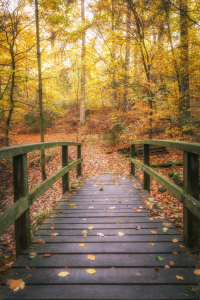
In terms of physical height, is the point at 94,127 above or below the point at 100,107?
below

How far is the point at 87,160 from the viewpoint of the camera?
10094 millimetres

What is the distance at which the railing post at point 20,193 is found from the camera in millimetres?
1971

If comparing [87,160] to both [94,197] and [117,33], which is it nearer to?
[94,197]

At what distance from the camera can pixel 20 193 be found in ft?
6.56

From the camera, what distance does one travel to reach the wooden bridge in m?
1.47

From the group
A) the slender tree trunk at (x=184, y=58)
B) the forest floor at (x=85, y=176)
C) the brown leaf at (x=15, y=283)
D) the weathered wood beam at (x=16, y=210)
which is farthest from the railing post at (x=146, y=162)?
the slender tree trunk at (x=184, y=58)

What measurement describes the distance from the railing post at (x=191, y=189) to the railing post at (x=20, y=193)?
1.91 m

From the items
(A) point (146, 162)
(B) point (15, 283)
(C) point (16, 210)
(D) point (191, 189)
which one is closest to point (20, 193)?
(C) point (16, 210)

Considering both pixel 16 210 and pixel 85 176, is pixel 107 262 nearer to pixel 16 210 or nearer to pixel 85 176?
pixel 16 210

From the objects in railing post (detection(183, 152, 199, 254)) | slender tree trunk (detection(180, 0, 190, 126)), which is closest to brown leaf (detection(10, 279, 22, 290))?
railing post (detection(183, 152, 199, 254))

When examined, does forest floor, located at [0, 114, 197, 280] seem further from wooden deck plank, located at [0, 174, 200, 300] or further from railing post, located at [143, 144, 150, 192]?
wooden deck plank, located at [0, 174, 200, 300]

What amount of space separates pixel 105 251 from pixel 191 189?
122 centimetres

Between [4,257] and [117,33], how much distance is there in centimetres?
999

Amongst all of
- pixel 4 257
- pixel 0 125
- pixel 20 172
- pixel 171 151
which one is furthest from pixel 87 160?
pixel 20 172
